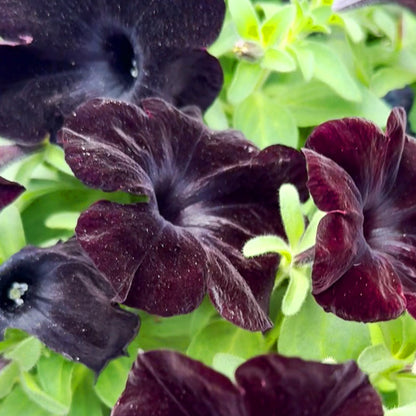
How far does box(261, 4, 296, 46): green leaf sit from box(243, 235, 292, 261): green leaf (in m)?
0.21

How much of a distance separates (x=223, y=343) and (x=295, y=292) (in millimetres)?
113

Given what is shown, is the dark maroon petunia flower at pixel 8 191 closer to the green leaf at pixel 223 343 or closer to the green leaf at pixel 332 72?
the green leaf at pixel 223 343

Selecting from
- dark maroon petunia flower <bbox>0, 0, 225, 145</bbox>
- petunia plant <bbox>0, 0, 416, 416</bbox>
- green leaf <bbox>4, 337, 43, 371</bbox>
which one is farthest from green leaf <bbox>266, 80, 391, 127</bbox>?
green leaf <bbox>4, 337, 43, 371</bbox>

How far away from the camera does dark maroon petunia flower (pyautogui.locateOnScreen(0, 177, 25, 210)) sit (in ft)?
1.87

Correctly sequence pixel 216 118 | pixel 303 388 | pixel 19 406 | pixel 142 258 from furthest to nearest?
pixel 216 118 → pixel 19 406 → pixel 142 258 → pixel 303 388

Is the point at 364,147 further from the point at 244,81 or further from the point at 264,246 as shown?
the point at 244,81

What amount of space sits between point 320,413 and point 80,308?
0.69 feet

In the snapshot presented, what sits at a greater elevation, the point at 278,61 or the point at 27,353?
the point at 278,61

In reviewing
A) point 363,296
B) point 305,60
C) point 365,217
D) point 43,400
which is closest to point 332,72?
point 305,60

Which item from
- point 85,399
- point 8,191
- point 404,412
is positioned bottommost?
point 85,399

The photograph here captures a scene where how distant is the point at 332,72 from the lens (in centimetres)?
74

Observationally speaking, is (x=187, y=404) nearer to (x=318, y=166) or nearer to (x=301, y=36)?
(x=318, y=166)

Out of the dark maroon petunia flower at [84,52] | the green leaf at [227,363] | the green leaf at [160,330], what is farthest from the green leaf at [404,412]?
the dark maroon petunia flower at [84,52]

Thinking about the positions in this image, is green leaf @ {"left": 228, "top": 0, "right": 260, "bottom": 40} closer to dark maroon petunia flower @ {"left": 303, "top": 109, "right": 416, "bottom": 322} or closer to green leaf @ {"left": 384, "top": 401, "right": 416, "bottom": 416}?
dark maroon petunia flower @ {"left": 303, "top": 109, "right": 416, "bottom": 322}
